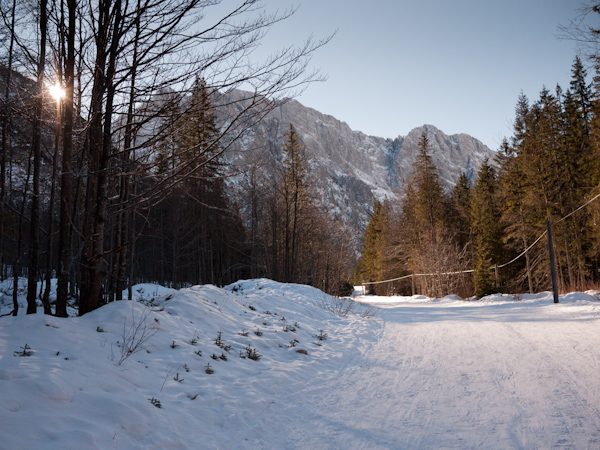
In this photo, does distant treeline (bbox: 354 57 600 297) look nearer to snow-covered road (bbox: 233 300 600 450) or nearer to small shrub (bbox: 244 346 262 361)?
snow-covered road (bbox: 233 300 600 450)

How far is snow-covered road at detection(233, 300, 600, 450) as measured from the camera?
281cm

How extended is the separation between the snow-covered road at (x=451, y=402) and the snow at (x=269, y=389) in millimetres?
17

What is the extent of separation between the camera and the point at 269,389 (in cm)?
408

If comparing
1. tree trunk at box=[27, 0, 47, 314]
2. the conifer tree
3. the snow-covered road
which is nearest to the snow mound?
the snow-covered road

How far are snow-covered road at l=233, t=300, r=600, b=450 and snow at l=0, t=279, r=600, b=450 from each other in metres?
0.02

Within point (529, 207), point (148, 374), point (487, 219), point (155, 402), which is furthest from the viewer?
point (487, 219)

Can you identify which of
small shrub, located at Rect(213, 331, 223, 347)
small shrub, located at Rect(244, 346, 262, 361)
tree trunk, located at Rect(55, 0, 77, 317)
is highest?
tree trunk, located at Rect(55, 0, 77, 317)

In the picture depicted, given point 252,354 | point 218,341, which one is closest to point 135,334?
point 218,341

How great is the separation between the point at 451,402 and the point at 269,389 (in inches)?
76.5

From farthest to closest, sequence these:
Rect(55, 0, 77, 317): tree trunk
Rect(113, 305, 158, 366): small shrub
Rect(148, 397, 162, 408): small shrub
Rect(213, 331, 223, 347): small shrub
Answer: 1. Rect(213, 331, 223, 347): small shrub
2. Rect(55, 0, 77, 317): tree trunk
3. Rect(113, 305, 158, 366): small shrub
4. Rect(148, 397, 162, 408): small shrub

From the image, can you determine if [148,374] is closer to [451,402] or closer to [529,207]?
[451,402]

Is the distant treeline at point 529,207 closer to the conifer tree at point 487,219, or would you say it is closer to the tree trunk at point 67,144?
the conifer tree at point 487,219

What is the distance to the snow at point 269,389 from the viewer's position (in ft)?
8.59

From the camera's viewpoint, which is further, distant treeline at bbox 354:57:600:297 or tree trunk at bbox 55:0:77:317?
distant treeline at bbox 354:57:600:297
